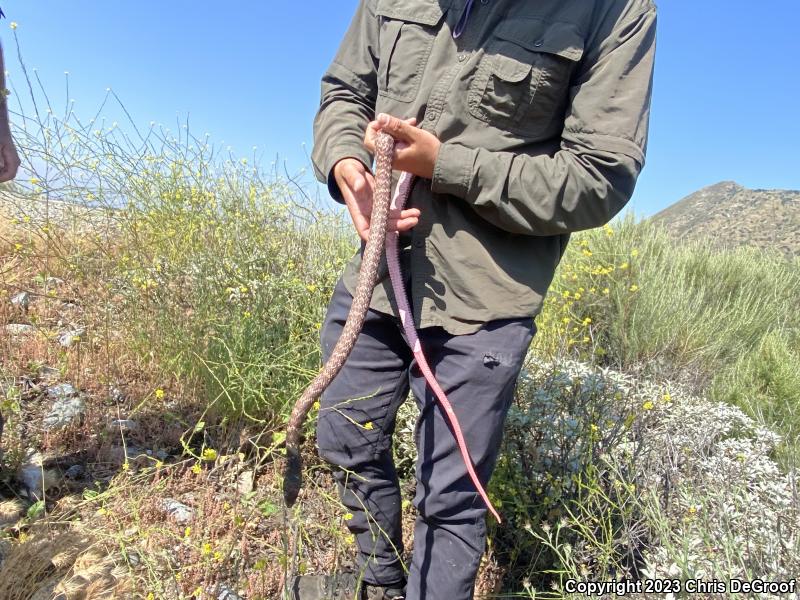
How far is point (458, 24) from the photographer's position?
1.58 m

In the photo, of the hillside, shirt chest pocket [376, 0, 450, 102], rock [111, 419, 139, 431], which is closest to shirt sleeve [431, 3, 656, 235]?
shirt chest pocket [376, 0, 450, 102]

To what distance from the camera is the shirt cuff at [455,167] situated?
1.46 meters

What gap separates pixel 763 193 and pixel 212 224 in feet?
41.5

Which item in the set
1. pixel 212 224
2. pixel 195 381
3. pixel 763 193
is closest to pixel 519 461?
pixel 195 381

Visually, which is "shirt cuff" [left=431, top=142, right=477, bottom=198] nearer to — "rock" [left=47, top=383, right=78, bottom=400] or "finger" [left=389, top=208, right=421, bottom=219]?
"finger" [left=389, top=208, right=421, bottom=219]

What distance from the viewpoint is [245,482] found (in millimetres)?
2477

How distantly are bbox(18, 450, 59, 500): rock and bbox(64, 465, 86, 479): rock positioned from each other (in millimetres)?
52

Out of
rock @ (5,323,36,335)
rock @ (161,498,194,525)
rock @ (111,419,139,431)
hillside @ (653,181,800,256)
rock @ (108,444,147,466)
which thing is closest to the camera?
rock @ (161,498,194,525)

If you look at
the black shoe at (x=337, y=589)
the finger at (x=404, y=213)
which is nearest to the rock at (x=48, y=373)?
the black shoe at (x=337, y=589)

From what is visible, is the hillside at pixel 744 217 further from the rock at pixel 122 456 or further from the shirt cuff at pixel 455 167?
the rock at pixel 122 456

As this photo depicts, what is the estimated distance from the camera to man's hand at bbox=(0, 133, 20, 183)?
1.92 m

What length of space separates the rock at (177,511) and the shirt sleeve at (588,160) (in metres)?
1.78

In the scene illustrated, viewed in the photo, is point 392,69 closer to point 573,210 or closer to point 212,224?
point 573,210

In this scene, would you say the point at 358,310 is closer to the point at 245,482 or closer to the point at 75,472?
the point at 245,482
